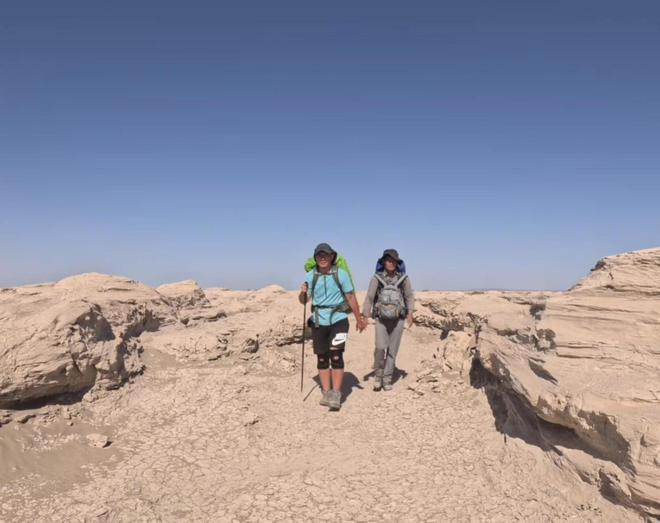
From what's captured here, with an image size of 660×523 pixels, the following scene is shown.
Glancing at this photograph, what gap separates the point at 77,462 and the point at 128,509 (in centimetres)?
118

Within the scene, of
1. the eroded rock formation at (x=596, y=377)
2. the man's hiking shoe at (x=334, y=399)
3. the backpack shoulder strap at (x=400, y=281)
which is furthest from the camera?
the backpack shoulder strap at (x=400, y=281)

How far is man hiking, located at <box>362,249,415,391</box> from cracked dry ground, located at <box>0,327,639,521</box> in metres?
A: 0.50

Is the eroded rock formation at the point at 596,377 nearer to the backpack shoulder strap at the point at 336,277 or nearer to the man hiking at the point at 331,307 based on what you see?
the man hiking at the point at 331,307

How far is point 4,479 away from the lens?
14.6ft

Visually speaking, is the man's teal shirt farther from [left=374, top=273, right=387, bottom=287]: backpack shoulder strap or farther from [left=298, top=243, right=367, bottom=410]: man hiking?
[left=374, top=273, right=387, bottom=287]: backpack shoulder strap

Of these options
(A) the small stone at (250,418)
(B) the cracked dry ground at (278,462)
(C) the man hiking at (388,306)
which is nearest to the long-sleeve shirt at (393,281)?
(C) the man hiking at (388,306)

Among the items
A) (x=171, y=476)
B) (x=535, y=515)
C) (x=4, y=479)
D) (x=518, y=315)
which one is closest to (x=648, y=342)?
(x=535, y=515)

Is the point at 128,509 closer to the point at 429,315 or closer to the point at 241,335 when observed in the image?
the point at 241,335

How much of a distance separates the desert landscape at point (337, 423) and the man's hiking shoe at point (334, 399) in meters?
0.15

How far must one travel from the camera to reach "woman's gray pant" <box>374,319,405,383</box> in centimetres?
786

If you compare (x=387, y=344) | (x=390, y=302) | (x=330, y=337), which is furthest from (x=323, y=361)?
(x=390, y=302)

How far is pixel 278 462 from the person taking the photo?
18.0 feet

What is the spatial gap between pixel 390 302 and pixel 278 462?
324cm

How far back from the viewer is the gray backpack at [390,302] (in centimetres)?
768
